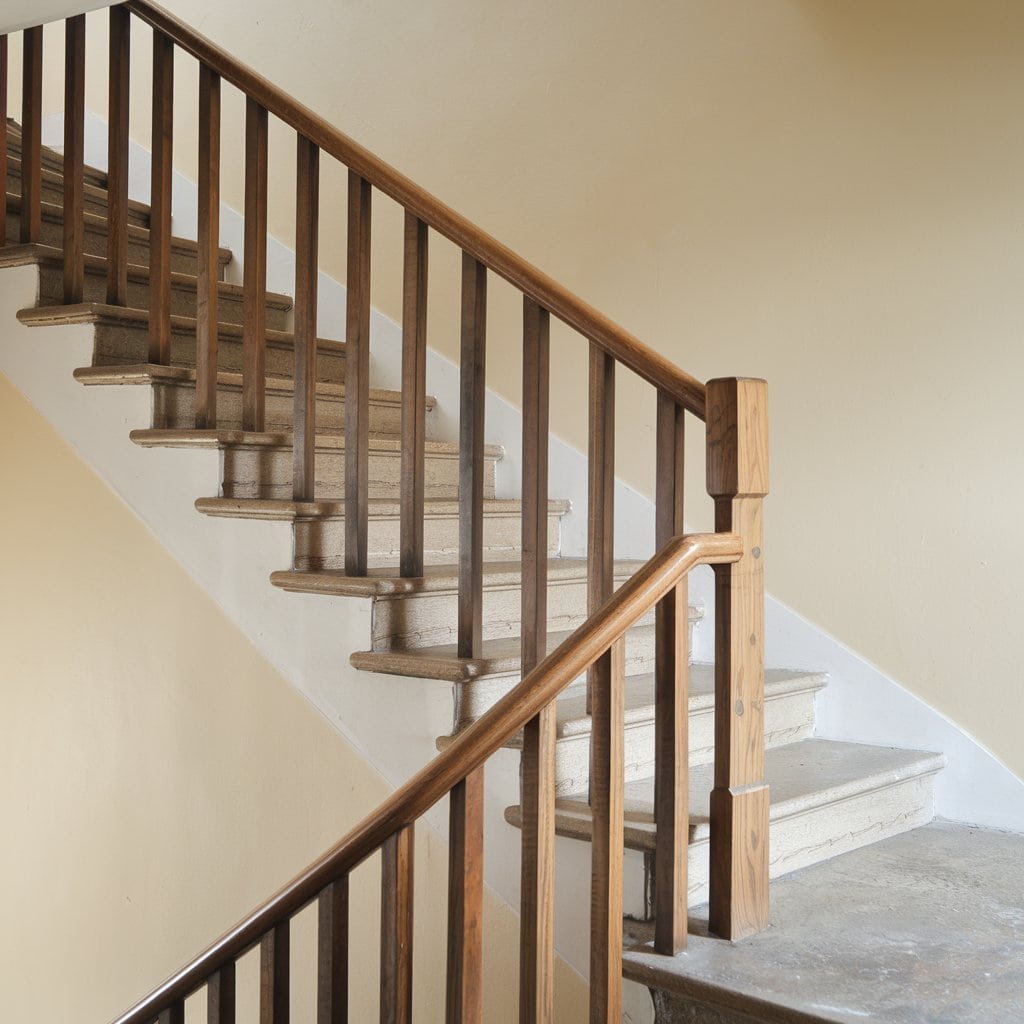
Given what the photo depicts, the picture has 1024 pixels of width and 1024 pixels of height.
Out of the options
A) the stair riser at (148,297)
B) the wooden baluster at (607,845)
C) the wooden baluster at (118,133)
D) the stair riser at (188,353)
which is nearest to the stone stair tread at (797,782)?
the wooden baluster at (607,845)

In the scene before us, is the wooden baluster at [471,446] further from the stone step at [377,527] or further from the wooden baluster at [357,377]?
the stone step at [377,527]

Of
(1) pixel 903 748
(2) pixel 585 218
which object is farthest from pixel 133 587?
(1) pixel 903 748

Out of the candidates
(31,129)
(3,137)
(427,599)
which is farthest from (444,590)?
(3,137)

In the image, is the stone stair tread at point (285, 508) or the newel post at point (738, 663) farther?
the stone stair tread at point (285, 508)

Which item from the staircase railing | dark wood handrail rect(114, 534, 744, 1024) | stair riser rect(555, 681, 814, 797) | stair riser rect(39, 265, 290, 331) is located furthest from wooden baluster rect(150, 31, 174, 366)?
dark wood handrail rect(114, 534, 744, 1024)

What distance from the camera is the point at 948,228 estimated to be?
9.16 feet

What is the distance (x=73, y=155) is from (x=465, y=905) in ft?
7.04

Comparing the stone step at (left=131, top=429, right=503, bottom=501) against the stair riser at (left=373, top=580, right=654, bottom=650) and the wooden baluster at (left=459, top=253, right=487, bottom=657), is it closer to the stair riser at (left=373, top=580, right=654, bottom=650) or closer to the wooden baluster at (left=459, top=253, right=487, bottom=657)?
the stair riser at (left=373, top=580, right=654, bottom=650)

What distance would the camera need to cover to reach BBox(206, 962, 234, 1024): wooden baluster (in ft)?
5.84

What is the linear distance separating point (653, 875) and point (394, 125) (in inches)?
104

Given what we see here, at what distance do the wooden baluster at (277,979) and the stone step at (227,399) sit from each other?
1.45 meters

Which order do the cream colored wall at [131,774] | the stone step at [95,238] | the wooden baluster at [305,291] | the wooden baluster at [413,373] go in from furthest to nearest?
the stone step at [95,238] < the cream colored wall at [131,774] < the wooden baluster at [305,291] < the wooden baluster at [413,373]

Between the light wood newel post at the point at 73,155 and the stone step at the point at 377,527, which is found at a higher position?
the light wood newel post at the point at 73,155

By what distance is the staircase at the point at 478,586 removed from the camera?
1.76m
